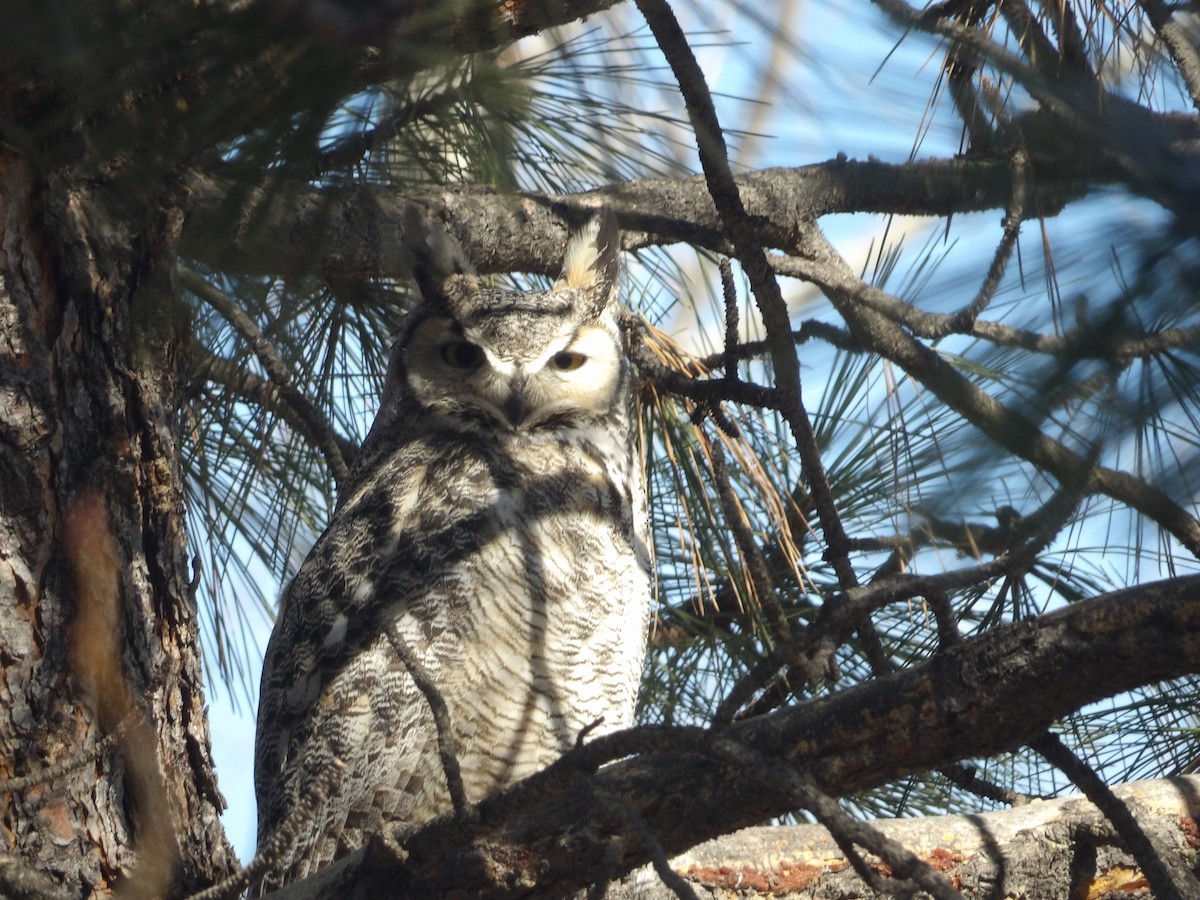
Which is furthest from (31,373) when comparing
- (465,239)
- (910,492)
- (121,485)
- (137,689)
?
(910,492)

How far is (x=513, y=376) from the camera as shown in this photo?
2.23 metres

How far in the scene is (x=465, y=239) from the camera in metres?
2.35

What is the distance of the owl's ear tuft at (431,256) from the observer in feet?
7.43

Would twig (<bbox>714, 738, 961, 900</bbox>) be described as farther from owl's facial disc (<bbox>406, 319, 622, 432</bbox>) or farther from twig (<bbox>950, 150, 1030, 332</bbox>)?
owl's facial disc (<bbox>406, 319, 622, 432</bbox>)

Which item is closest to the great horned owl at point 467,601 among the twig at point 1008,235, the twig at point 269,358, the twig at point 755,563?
the twig at point 269,358

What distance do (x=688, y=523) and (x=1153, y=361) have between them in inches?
70.0

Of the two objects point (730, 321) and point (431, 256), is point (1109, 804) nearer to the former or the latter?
point (730, 321)

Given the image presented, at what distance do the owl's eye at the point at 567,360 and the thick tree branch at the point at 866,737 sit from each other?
1.18 meters

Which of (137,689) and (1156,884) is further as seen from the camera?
(137,689)

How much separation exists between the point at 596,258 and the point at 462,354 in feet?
1.08

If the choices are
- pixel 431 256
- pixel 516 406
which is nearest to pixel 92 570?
pixel 516 406

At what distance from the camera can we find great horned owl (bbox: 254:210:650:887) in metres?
1.91

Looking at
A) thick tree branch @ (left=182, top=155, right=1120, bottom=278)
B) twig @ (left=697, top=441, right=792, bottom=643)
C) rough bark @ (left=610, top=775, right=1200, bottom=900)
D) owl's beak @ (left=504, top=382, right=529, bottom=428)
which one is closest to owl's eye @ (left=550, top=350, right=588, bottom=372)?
owl's beak @ (left=504, top=382, right=529, bottom=428)

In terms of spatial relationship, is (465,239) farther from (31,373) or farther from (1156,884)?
(1156,884)
